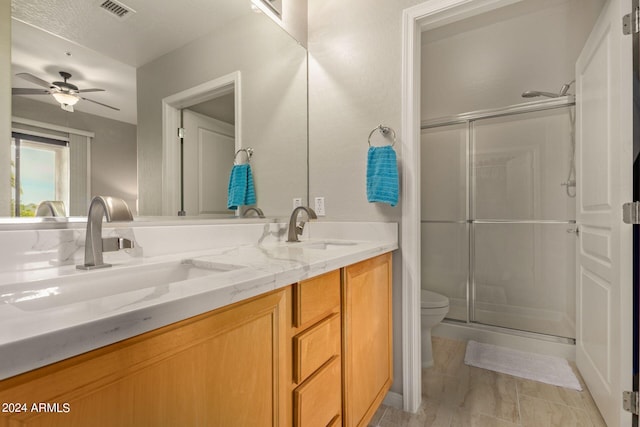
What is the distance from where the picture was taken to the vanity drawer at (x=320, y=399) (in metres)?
0.86

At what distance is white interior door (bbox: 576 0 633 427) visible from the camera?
50.7 inches

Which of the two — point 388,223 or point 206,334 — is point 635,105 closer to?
point 388,223

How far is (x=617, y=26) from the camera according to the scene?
1.35 meters

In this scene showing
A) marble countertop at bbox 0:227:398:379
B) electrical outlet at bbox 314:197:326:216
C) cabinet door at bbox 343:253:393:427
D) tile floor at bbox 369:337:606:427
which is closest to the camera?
marble countertop at bbox 0:227:398:379

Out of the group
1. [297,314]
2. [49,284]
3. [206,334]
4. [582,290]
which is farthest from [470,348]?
[49,284]

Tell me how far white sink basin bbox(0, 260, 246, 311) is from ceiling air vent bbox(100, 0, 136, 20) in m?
0.83

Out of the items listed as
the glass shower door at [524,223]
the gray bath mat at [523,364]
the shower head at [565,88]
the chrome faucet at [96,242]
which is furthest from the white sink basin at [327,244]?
the shower head at [565,88]

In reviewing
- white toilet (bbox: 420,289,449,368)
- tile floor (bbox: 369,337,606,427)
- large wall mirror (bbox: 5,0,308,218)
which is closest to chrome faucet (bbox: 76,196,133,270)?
large wall mirror (bbox: 5,0,308,218)

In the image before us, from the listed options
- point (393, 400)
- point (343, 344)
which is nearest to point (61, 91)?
point (343, 344)

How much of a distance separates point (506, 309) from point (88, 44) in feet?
9.73

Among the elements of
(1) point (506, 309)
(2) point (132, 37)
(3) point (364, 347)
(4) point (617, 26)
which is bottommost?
(1) point (506, 309)

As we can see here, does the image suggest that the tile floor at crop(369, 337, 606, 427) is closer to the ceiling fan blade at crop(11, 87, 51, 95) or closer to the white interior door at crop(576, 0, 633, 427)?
the white interior door at crop(576, 0, 633, 427)

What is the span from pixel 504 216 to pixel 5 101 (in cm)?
289

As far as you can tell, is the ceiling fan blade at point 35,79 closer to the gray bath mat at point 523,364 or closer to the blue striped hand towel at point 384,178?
the blue striped hand towel at point 384,178
